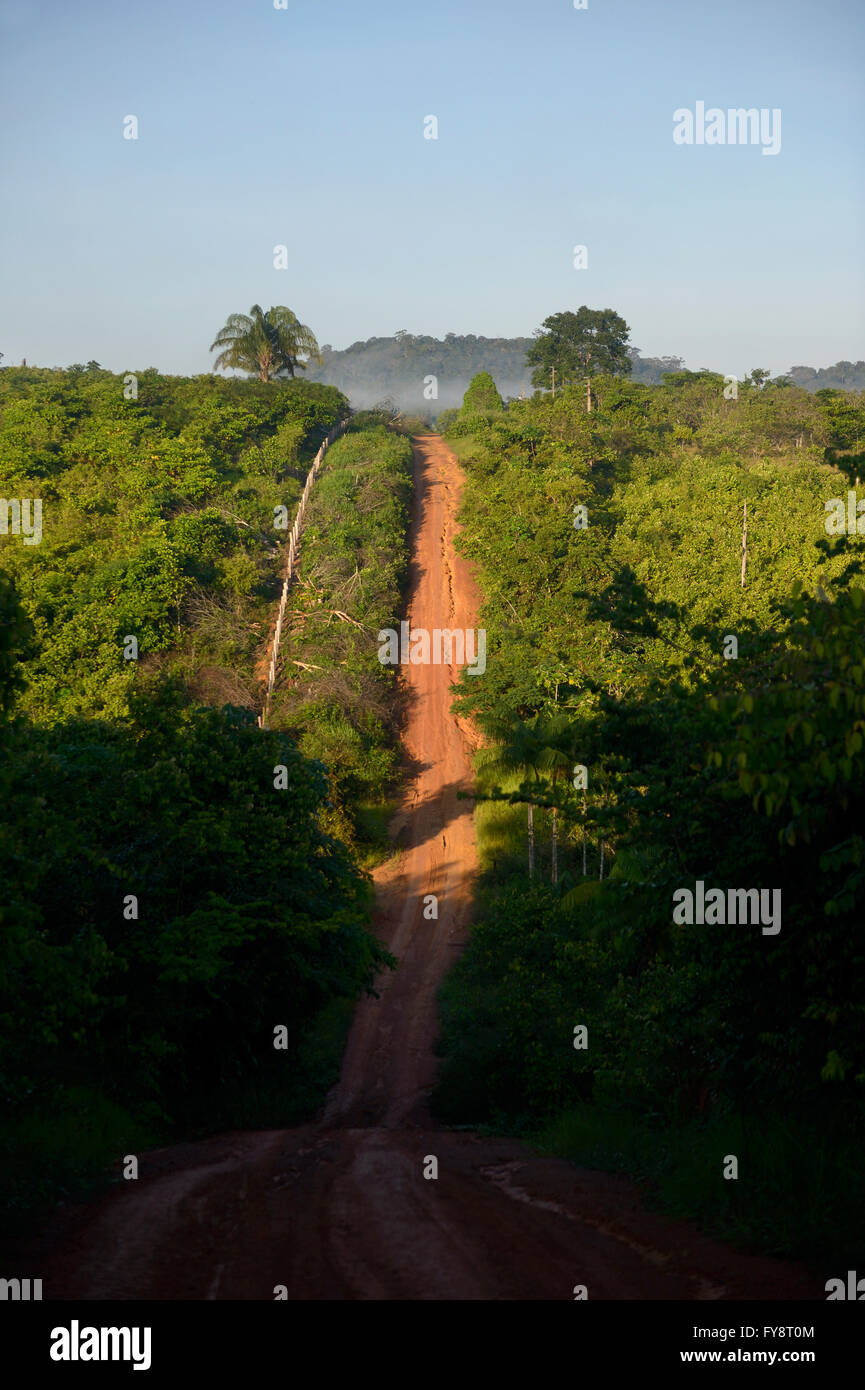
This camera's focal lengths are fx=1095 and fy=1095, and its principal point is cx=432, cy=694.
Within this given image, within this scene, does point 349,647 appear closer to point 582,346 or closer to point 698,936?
point 698,936

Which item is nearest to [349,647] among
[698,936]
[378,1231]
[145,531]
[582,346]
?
[145,531]

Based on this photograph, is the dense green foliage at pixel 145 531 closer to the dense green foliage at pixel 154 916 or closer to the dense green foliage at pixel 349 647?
the dense green foliage at pixel 154 916

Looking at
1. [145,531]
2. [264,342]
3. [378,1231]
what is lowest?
[378,1231]

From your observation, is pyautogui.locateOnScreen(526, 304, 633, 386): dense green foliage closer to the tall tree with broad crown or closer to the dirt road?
the tall tree with broad crown

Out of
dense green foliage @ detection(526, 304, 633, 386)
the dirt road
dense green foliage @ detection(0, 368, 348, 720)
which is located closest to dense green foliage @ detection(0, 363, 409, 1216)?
dense green foliage @ detection(0, 368, 348, 720)

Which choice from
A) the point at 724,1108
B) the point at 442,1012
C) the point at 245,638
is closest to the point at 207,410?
the point at 245,638

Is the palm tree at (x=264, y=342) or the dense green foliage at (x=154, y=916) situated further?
the palm tree at (x=264, y=342)

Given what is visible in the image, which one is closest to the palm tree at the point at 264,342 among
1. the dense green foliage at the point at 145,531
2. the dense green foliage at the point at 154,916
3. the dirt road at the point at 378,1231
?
the dense green foliage at the point at 145,531

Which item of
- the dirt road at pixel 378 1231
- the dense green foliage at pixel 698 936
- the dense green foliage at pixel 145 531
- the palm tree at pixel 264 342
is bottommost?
the dirt road at pixel 378 1231
